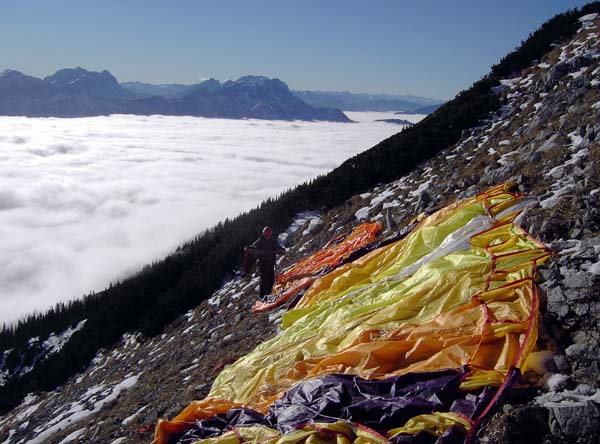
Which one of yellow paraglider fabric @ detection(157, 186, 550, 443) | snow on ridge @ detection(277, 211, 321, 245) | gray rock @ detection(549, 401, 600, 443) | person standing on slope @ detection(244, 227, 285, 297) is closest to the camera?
gray rock @ detection(549, 401, 600, 443)

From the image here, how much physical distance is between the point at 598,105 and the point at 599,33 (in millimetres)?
12246

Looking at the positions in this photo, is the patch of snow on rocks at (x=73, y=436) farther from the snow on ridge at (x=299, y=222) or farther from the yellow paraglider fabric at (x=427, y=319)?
the snow on ridge at (x=299, y=222)

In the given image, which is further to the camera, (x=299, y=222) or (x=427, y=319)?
(x=299, y=222)

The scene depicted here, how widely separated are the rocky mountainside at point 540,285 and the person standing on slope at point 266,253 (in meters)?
1.26

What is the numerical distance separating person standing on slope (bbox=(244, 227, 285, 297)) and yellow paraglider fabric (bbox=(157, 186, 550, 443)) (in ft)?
14.4

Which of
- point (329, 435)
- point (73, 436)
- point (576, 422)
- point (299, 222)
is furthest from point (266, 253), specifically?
point (576, 422)

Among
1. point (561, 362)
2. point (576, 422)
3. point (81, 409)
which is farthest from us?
point (81, 409)

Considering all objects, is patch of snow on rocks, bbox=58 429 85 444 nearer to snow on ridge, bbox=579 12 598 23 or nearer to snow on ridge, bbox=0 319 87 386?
snow on ridge, bbox=0 319 87 386

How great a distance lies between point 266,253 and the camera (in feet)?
48.8

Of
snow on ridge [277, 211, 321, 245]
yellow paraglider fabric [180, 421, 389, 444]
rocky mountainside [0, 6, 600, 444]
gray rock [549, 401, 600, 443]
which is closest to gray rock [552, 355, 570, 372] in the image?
rocky mountainside [0, 6, 600, 444]

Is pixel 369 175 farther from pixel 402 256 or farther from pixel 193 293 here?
pixel 402 256

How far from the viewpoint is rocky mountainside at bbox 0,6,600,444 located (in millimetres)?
4988

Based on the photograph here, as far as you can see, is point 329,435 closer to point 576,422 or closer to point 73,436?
point 576,422

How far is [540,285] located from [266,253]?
30.5ft
